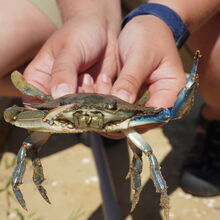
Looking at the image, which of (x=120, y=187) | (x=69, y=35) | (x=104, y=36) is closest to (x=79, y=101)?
(x=69, y=35)

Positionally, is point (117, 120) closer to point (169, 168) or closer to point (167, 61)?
point (167, 61)

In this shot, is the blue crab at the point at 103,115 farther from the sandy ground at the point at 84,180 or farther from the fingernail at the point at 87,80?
the sandy ground at the point at 84,180

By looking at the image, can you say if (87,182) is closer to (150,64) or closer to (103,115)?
(150,64)

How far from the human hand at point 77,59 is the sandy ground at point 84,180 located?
19.1 inches

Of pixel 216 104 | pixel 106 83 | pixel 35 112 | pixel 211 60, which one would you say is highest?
pixel 35 112

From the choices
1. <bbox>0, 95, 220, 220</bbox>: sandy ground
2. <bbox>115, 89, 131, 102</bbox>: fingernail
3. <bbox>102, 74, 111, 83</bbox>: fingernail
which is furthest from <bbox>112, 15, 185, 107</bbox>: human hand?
<bbox>0, 95, 220, 220</bbox>: sandy ground

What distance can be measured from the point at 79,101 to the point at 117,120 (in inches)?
7.0

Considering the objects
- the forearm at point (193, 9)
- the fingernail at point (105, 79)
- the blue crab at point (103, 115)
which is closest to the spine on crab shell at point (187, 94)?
the blue crab at point (103, 115)

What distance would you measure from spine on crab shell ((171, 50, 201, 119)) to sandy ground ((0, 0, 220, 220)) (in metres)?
1.21

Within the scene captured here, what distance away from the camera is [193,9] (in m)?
2.44

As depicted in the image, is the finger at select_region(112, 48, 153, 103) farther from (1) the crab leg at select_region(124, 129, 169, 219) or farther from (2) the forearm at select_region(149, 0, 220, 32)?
(2) the forearm at select_region(149, 0, 220, 32)

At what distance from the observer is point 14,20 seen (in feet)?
8.61

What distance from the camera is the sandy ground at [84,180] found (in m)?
2.71

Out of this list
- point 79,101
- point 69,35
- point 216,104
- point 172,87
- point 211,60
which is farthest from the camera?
point 216,104
